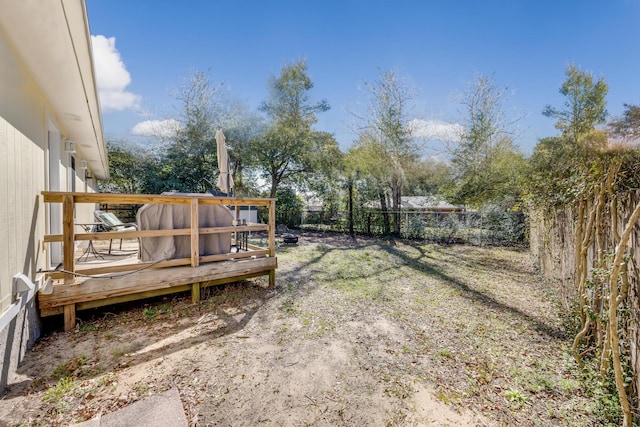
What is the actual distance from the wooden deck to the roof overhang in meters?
1.39

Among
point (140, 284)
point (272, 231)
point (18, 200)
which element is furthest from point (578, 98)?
point (18, 200)

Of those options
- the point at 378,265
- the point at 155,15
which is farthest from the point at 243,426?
the point at 155,15

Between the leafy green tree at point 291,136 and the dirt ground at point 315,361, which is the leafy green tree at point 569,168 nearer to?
the dirt ground at point 315,361

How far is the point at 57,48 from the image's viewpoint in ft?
8.25

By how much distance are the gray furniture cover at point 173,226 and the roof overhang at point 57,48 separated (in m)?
1.69

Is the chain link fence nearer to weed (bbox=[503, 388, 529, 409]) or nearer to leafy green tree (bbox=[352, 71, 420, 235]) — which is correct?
leafy green tree (bbox=[352, 71, 420, 235])

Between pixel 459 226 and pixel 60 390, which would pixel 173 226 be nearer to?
pixel 60 390

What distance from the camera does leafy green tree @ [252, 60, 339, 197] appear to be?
46.4 feet

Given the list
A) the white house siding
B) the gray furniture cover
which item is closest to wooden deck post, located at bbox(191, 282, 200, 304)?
the gray furniture cover

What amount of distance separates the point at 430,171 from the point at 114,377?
1259cm

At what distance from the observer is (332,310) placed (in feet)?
12.0

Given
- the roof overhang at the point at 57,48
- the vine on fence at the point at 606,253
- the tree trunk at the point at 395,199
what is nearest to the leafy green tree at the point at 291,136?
the tree trunk at the point at 395,199

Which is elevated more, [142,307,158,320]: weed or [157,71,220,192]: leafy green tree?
[157,71,220,192]: leafy green tree

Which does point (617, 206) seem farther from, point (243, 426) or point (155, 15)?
point (155, 15)
